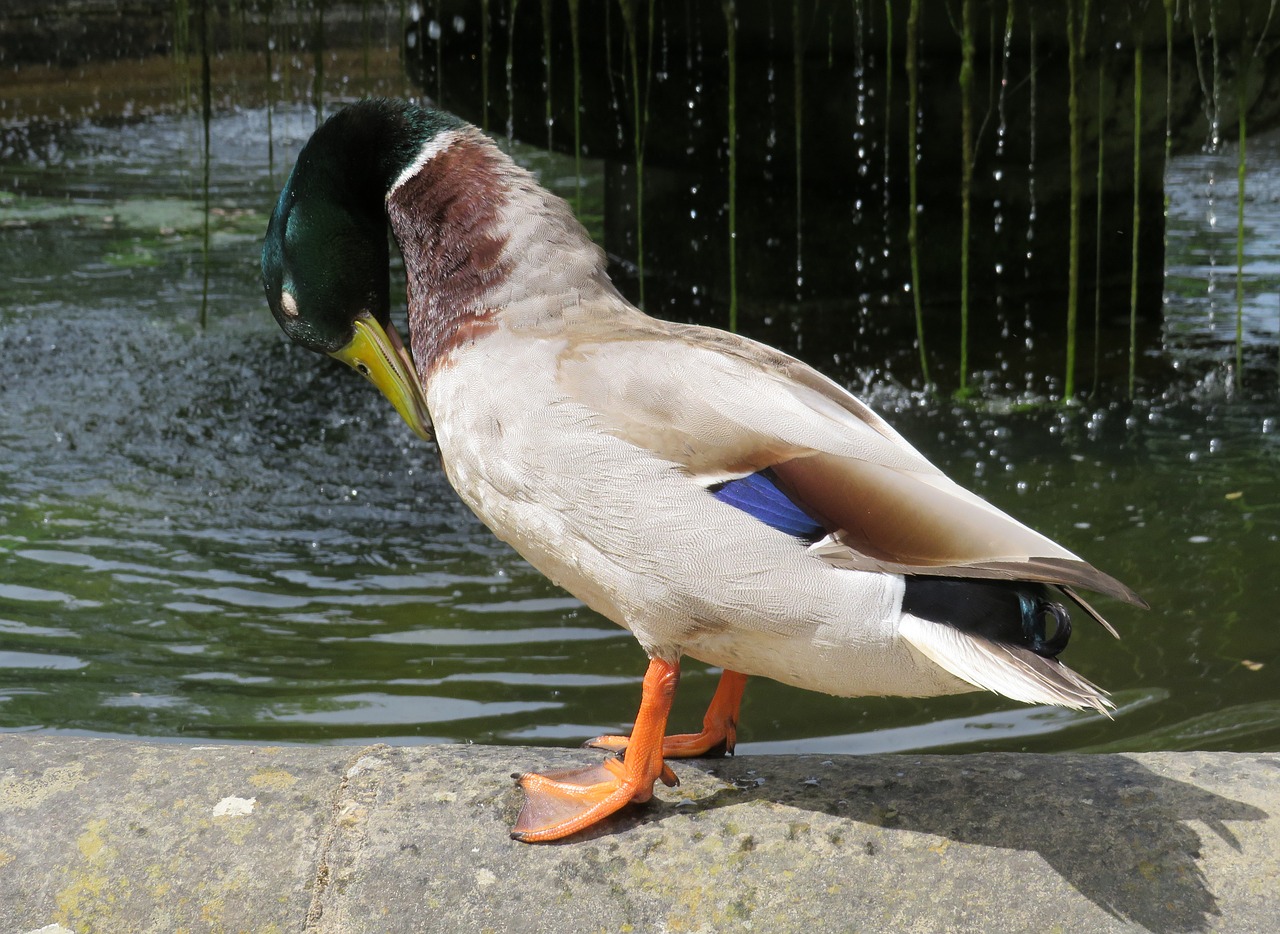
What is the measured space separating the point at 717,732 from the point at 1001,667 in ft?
2.12

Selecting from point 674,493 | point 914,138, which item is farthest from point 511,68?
point 674,493

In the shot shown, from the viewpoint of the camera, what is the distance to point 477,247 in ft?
7.33

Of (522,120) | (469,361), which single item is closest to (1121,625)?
(469,361)

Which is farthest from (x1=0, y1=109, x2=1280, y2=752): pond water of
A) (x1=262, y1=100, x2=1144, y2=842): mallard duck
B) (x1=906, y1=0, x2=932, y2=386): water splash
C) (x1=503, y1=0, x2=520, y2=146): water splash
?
(x1=503, y1=0, x2=520, y2=146): water splash

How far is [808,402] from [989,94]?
4087 mm

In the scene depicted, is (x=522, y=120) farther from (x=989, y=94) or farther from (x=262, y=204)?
(x=262, y=204)

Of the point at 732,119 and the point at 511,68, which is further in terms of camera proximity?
the point at 511,68

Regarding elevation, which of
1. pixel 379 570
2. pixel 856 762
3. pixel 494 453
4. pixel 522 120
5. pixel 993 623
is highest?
pixel 522 120

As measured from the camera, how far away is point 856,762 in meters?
2.17

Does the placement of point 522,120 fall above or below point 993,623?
above

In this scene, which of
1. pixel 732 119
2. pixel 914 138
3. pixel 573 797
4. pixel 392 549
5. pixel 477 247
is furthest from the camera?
pixel 914 138

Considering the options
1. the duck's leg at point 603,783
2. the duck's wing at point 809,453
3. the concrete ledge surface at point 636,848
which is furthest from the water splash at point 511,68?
the concrete ledge surface at point 636,848

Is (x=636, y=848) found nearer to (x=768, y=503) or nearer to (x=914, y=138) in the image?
(x=768, y=503)

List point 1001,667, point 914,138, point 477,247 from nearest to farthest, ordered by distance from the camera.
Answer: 1. point 1001,667
2. point 477,247
3. point 914,138
